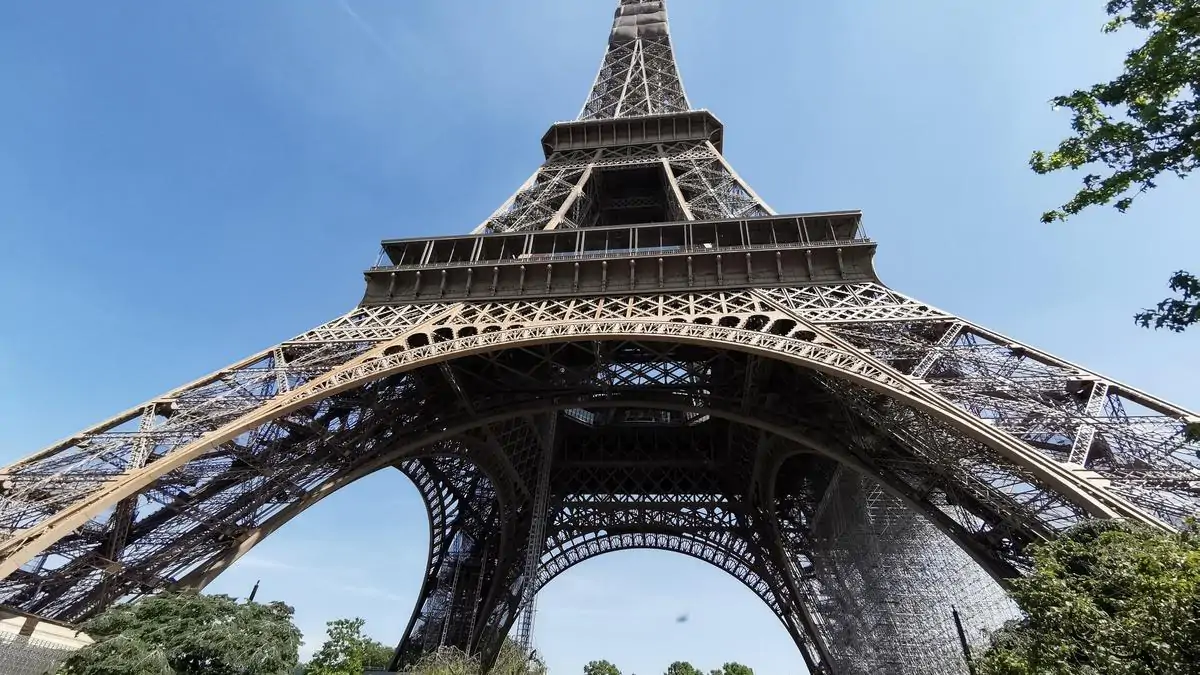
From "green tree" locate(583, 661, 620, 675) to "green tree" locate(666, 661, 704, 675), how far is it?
5672 millimetres

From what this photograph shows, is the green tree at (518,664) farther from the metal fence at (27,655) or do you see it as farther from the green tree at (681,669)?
the green tree at (681,669)

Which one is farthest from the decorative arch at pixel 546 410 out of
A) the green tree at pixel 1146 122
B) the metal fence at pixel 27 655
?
the green tree at pixel 1146 122

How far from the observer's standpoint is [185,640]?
945 centimetres

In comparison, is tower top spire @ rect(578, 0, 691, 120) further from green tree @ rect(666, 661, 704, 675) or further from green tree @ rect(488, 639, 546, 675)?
green tree @ rect(666, 661, 704, 675)

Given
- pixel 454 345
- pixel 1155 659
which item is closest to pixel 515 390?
pixel 454 345

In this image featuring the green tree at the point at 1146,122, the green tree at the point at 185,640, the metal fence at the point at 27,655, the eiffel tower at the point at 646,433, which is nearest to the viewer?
the green tree at the point at 1146,122

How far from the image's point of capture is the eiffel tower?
1000 centimetres

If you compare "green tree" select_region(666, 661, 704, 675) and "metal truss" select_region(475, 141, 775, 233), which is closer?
"metal truss" select_region(475, 141, 775, 233)

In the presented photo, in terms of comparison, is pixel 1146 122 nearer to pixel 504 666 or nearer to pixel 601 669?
pixel 504 666

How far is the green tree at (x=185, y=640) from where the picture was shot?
898 centimetres

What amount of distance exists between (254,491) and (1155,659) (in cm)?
1513

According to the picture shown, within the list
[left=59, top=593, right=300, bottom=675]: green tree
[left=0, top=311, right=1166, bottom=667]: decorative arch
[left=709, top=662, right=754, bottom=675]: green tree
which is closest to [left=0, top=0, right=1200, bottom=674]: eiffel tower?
[left=0, top=311, right=1166, bottom=667]: decorative arch

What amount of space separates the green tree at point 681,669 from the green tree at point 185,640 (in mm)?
51451

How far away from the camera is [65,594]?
34.5ft
